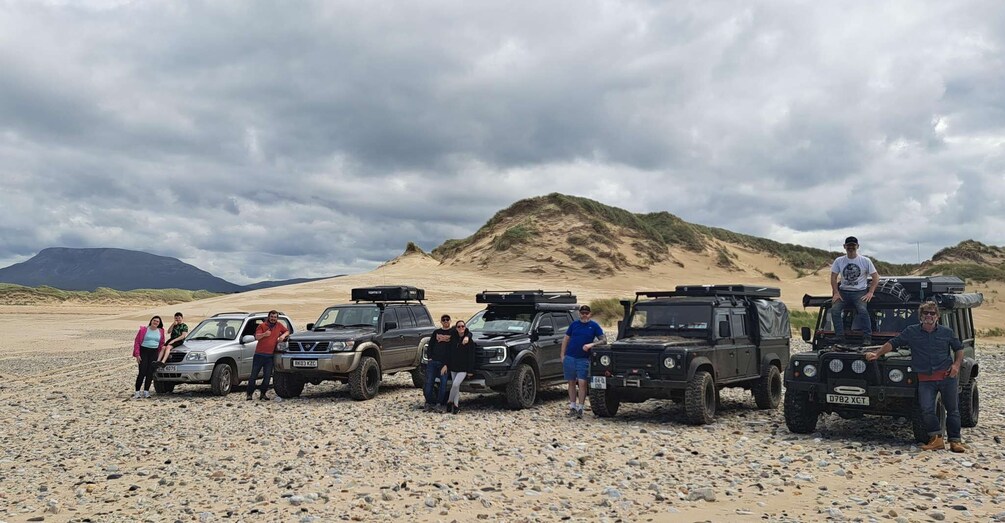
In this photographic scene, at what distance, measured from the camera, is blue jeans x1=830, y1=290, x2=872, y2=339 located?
34.4 feet

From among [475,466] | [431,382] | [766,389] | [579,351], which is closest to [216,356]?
[431,382]

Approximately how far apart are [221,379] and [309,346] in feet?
7.52

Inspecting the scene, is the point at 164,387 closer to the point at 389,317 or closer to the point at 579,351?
the point at 389,317

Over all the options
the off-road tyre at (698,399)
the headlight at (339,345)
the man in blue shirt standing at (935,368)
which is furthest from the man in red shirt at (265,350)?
the man in blue shirt standing at (935,368)

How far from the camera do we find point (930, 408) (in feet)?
29.9

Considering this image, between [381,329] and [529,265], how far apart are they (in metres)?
49.9

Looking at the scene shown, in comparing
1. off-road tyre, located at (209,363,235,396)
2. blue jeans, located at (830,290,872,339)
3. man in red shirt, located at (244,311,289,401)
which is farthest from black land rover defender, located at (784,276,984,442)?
off-road tyre, located at (209,363,235,396)

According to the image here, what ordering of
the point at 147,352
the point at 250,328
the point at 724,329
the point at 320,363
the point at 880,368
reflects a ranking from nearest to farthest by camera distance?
the point at 880,368 < the point at 724,329 < the point at 320,363 < the point at 147,352 < the point at 250,328

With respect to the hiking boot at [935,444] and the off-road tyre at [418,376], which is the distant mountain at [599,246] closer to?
the off-road tyre at [418,376]

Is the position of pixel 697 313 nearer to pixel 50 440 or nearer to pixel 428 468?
pixel 428 468

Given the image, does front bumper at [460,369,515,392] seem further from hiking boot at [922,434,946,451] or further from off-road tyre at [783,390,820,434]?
hiking boot at [922,434,946,451]

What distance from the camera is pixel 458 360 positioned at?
12742 millimetres

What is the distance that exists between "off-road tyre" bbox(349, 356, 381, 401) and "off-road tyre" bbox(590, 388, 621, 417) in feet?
14.8

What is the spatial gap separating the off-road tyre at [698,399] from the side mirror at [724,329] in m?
1.00
